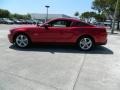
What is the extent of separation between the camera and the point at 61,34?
944 centimetres

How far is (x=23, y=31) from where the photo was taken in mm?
9438

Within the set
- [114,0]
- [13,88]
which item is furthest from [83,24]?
[114,0]

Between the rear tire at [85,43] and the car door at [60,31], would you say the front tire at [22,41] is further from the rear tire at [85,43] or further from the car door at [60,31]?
the rear tire at [85,43]

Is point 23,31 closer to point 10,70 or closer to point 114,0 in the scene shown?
point 10,70

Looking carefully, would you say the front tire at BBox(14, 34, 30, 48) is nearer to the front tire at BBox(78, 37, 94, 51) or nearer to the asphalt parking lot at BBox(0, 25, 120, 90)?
the asphalt parking lot at BBox(0, 25, 120, 90)

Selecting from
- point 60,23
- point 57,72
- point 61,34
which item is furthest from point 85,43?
point 57,72

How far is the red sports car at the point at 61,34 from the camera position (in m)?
9.43

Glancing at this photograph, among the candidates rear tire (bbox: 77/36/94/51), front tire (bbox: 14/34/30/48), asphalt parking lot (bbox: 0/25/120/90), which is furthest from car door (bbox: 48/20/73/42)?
asphalt parking lot (bbox: 0/25/120/90)

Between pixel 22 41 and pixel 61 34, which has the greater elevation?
pixel 61 34

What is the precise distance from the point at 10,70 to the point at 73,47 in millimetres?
4863

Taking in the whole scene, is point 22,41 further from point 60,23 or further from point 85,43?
point 85,43

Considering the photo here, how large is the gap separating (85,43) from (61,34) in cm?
113

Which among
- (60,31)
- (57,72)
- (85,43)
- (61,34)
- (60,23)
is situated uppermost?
(60,23)

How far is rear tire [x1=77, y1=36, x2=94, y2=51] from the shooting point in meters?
9.56
